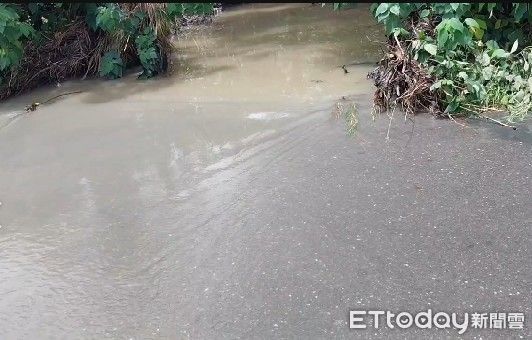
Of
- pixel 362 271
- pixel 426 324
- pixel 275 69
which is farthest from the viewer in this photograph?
pixel 275 69

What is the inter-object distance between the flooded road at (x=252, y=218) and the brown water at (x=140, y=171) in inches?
0.7

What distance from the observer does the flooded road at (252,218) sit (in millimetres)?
2990

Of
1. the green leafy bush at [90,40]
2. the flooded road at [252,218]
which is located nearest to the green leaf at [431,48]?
the flooded road at [252,218]

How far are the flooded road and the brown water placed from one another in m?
0.02

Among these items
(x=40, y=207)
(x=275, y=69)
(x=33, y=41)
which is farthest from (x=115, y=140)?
(x=33, y=41)

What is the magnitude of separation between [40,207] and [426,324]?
283 centimetres

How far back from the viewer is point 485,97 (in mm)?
5066

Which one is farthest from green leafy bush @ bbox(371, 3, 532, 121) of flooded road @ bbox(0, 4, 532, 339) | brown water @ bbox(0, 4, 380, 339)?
brown water @ bbox(0, 4, 380, 339)

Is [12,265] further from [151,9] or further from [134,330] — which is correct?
[151,9]

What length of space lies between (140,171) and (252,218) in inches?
50.5

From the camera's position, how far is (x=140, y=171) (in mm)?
4660

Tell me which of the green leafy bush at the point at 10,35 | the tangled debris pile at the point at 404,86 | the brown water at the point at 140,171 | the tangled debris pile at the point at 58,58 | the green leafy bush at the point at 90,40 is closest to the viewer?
the brown water at the point at 140,171

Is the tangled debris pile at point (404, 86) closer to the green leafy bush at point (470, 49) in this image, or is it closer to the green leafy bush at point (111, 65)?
the green leafy bush at point (470, 49)

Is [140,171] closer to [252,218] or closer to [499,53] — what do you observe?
[252,218]
